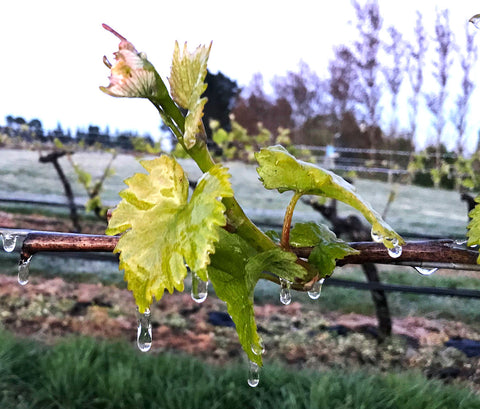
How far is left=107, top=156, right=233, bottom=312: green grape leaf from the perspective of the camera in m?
0.15

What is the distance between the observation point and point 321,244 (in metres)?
0.20

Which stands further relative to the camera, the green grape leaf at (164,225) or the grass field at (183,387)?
the grass field at (183,387)

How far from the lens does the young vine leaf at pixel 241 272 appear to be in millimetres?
173

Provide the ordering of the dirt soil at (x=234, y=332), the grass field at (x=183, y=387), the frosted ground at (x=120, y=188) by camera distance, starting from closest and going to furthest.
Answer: the grass field at (x=183, y=387)
the dirt soil at (x=234, y=332)
the frosted ground at (x=120, y=188)

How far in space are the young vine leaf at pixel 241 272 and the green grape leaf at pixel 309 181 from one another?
28mm

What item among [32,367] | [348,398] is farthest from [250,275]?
[32,367]

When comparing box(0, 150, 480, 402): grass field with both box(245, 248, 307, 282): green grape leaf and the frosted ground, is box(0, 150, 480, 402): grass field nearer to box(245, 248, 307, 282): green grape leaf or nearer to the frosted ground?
box(245, 248, 307, 282): green grape leaf

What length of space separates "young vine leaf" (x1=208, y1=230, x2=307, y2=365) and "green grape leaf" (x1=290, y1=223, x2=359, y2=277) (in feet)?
0.04

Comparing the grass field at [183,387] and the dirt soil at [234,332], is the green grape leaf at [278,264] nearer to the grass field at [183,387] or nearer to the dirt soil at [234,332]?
the grass field at [183,387]

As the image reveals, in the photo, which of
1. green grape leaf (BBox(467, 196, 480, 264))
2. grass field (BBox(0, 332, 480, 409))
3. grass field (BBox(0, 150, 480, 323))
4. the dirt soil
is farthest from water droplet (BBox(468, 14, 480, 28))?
grass field (BBox(0, 150, 480, 323))

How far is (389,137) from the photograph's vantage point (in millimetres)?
5328

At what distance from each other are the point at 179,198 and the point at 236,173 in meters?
3.71

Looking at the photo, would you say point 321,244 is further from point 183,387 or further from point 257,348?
point 183,387

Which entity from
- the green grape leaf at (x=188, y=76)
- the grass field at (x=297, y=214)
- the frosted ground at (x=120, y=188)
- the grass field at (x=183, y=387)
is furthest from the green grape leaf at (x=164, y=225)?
the frosted ground at (x=120, y=188)
